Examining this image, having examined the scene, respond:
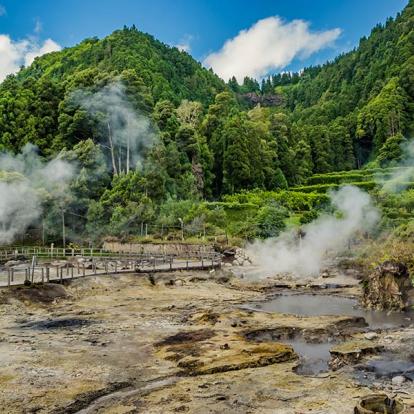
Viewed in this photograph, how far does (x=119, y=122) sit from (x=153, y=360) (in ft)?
145

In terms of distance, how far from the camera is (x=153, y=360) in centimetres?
1282

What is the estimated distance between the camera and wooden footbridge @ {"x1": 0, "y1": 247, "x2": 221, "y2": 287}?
2572 cm

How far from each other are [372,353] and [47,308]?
13.1m

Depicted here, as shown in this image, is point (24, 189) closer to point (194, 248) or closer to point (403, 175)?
point (194, 248)

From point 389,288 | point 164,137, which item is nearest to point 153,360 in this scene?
point 389,288

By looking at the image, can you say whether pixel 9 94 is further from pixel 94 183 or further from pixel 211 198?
pixel 211 198

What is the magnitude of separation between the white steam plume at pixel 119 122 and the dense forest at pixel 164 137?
0.36ft

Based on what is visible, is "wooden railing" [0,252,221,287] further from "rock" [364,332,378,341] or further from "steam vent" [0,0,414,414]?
"rock" [364,332,378,341]

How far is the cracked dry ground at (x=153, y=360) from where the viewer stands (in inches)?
390

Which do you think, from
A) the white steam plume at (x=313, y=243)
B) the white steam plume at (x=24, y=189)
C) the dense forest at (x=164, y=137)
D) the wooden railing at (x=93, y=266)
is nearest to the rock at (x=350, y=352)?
the wooden railing at (x=93, y=266)

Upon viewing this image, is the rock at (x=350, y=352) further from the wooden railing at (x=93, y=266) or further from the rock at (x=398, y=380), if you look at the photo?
the wooden railing at (x=93, y=266)

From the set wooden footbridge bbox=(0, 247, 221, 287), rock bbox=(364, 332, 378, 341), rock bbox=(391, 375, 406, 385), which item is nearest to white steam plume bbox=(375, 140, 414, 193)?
wooden footbridge bbox=(0, 247, 221, 287)

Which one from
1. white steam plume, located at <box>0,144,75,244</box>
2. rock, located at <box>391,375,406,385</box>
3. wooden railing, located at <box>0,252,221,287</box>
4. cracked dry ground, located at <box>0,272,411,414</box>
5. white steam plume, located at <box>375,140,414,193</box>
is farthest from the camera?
white steam plume, located at <box>375,140,414,193</box>

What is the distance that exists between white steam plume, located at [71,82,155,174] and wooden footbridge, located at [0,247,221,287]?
15.6 metres
